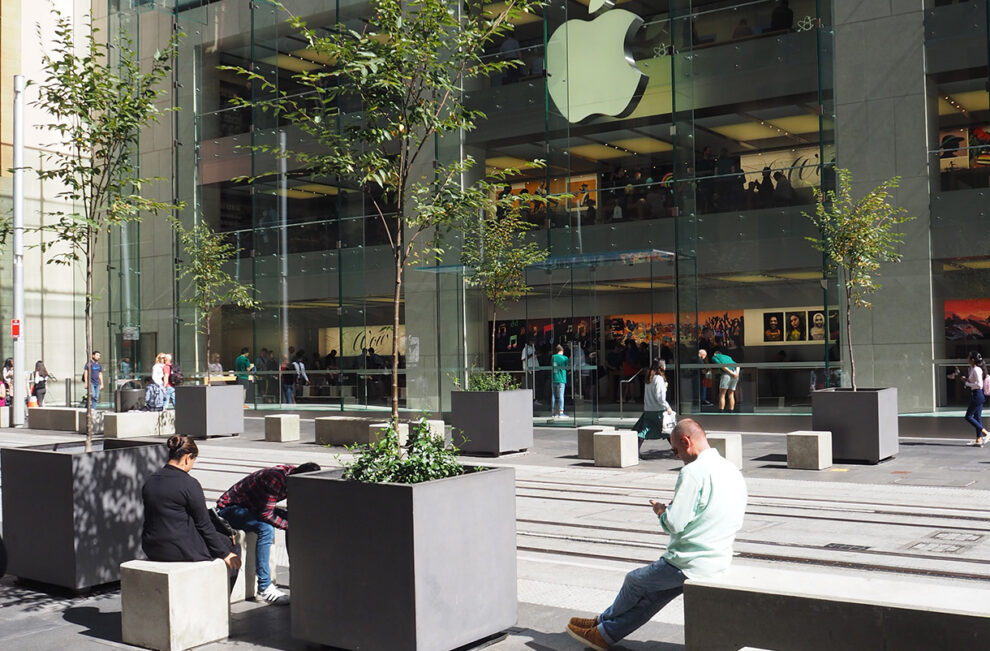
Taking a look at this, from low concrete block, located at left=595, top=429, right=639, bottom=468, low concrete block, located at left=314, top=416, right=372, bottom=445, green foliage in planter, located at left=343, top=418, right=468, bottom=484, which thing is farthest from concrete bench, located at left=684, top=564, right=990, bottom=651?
low concrete block, located at left=314, top=416, right=372, bottom=445

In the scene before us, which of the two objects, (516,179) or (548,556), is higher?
(516,179)

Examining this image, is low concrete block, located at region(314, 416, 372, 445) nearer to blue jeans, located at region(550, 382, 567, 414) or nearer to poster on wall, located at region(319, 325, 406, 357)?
blue jeans, located at region(550, 382, 567, 414)

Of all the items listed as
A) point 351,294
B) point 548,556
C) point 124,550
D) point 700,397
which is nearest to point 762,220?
point 700,397

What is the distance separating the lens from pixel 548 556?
8.80m

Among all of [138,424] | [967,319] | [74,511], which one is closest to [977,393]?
[967,319]

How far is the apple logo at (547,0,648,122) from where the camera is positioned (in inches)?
945

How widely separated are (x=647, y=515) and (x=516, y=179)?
1486cm

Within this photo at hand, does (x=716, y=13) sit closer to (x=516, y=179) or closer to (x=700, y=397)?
(x=516, y=179)

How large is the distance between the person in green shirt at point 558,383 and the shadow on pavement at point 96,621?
15.9 m

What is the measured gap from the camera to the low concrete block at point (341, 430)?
768 inches

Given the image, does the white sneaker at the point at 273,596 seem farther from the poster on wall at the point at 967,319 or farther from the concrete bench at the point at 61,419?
the concrete bench at the point at 61,419

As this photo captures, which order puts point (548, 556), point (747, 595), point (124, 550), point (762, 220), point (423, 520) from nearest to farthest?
point (747, 595), point (423, 520), point (124, 550), point (548, 556), point (762, 220)

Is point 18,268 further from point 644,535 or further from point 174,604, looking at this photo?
point 174,604

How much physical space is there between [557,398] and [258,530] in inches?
612
